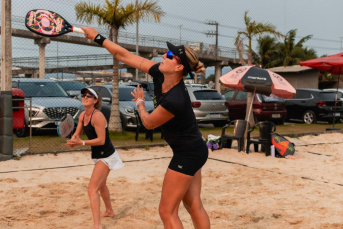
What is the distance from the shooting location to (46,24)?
391cm

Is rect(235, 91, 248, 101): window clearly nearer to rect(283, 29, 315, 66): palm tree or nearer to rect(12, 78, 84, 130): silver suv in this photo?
rect(12, 78, 84, 130): silver suv

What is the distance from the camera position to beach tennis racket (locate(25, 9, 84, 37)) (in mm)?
3828

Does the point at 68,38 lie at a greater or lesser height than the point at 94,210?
greater

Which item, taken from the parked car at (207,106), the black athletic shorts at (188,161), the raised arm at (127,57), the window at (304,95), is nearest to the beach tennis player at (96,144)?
the raised arm at (127,57)

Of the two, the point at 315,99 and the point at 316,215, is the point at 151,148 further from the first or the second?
the point at 315,99

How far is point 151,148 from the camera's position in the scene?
33.4 ft

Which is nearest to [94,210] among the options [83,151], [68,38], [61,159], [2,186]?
[2,186]

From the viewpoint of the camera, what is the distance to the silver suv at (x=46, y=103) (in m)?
11.0

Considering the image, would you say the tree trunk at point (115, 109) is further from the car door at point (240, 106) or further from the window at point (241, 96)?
the window at point (241, 96)

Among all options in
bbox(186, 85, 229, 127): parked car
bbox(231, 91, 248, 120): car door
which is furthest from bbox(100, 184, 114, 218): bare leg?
bbox(231, 91, 248, 120): car door

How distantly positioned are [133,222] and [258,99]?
11.9 metres

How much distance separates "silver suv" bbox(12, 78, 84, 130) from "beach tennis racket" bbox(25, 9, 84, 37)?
254 inches

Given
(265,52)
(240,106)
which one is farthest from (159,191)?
(265,52)

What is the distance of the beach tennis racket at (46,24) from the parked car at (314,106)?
1548 centimetres
